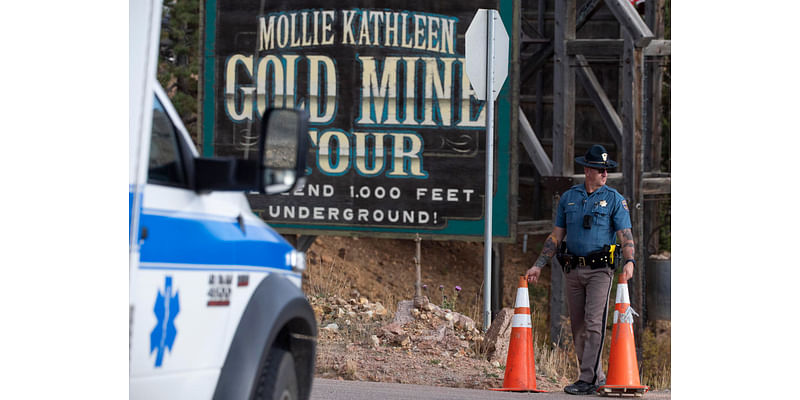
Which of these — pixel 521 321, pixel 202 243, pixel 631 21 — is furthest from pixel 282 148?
pixel 631 21

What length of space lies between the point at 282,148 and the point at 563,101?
402 cm

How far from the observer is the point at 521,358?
242 inches

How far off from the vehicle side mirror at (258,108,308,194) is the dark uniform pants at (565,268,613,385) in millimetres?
3149

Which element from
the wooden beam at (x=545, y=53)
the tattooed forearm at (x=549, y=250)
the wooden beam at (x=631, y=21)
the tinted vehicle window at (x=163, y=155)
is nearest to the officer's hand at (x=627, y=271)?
the tattooed forearm at (x=549, y=250)

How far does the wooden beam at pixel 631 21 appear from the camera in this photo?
21.1 ft

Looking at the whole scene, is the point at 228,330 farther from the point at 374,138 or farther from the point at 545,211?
the point at 545,211

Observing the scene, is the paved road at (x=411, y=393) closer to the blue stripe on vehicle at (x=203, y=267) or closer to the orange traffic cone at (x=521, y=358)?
the orange traffic cone at (x=521, y=358)

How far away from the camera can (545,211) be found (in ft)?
23.4

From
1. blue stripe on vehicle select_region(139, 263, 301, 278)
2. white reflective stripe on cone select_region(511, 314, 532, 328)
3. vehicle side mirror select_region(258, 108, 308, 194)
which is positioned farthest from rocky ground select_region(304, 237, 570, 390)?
vehicle side mirror select_region(258, 108, 308, 194)

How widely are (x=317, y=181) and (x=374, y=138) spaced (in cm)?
51

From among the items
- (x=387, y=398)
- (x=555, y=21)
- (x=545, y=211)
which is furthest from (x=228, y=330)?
(x=555, y=21)

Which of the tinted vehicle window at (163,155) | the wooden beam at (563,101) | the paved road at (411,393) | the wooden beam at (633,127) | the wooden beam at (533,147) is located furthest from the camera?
the wooden beam at (533,147)

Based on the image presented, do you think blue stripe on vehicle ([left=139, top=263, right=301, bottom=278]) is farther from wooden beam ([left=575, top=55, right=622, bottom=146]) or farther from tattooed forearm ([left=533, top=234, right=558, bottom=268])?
wooden beam ([left=575, top=55, right=622, bottom=146])

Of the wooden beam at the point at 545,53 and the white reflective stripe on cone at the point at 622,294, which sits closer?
the white reflective stripe on cone at the point at 622,294
